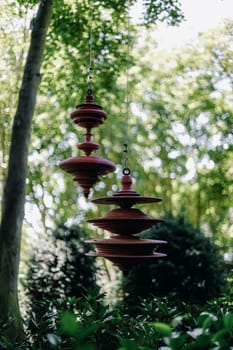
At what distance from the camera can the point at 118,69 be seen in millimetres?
10852

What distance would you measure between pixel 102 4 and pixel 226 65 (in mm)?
4867

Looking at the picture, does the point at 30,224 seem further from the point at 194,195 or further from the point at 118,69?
the point at 118,69

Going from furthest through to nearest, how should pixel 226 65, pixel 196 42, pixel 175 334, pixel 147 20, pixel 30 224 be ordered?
1. pixel 30 224
2. pixel 196 42
3. pixel 226 65
4. pixel 147 20
5. pixel 175 334

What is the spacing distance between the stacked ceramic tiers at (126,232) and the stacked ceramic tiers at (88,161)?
196 mm

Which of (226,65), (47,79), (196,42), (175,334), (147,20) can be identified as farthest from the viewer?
(196,42)

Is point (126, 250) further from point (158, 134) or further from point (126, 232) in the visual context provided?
point (158, 134)

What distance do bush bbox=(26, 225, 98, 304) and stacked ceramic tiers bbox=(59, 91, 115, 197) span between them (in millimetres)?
6027

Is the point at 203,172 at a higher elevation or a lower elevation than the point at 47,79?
lower

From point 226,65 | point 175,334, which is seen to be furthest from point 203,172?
point 175,334

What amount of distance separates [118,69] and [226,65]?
3.85 meters

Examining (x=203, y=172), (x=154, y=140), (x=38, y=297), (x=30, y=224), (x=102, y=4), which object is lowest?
(x=38, y=297)

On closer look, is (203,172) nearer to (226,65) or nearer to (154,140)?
(154,140)

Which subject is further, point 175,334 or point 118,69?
point 118,69

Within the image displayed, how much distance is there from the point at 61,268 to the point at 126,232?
6469 mm
